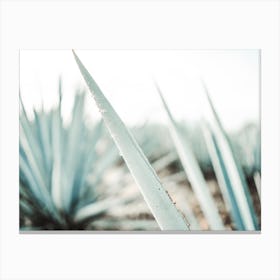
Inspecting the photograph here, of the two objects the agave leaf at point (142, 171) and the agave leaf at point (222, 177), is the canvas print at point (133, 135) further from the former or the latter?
the agave leaf at point (142, 171)

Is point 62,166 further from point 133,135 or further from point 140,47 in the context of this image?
point 140,47

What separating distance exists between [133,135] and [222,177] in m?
0.38

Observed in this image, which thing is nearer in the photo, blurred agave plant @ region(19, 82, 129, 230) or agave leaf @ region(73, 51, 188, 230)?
agave leaf @ region(73, 51, 188, 230)

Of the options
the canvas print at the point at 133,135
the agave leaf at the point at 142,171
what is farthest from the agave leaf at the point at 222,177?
the agave leaf at the point at 142,171

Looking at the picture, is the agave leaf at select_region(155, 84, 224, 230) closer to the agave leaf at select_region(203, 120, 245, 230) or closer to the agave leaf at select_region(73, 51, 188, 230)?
the agave leaf at select_region(203, 120, 245, 230)

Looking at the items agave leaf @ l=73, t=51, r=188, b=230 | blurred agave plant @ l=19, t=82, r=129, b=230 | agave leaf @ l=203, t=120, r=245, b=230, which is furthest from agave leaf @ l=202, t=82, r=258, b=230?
blurred agave plant @ l=19, t=82, r=129, b=230

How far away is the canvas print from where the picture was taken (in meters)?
2.24

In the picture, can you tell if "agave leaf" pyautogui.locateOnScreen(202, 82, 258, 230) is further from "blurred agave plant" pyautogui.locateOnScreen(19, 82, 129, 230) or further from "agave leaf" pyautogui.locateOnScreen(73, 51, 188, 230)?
"blurred agave plant" pyautogui.locateOnScreen(19, 82, 129, 230)

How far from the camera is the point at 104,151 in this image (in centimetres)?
227

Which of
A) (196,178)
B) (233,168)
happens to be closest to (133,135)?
(196,178)

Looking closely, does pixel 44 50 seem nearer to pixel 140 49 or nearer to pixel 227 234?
pixel 140 49

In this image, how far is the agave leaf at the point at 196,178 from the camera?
2.21 m

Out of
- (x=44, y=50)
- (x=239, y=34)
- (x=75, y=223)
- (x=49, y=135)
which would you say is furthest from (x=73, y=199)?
(x=239, y=34)

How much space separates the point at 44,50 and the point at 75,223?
704 mm
